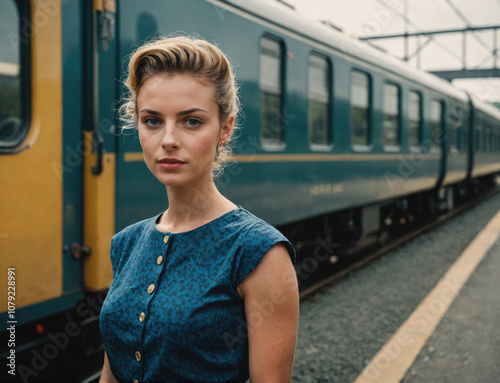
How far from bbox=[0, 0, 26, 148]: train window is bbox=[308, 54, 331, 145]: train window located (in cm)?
334

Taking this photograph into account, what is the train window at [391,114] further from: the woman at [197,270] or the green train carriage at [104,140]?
the woman at [197,270]

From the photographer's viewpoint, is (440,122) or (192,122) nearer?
(192,122)

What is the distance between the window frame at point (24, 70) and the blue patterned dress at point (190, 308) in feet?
6.11

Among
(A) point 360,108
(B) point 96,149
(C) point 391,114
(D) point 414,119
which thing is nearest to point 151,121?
(B) point 96,149

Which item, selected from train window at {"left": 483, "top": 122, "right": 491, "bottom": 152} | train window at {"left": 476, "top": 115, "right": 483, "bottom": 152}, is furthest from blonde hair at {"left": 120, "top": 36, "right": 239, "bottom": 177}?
train window at {"left": 483, "top": 122, "right": 491, "bottom": 152}

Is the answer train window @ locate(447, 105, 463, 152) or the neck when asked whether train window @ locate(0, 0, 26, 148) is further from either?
train window @ locate(447, 105, 463, 152)

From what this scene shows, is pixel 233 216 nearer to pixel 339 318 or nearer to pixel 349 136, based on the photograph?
pixel 339 318

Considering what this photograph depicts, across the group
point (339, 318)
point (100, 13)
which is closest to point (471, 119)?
point (339, 318)

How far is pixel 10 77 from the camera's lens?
304cm

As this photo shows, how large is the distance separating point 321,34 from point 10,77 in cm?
374

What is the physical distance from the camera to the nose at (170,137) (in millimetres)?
1384

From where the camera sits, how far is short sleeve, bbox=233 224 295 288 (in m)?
1.34

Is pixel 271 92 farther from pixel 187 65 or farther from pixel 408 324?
pixel 187 65

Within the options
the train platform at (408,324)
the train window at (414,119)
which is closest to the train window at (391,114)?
the train window at (414,119)
